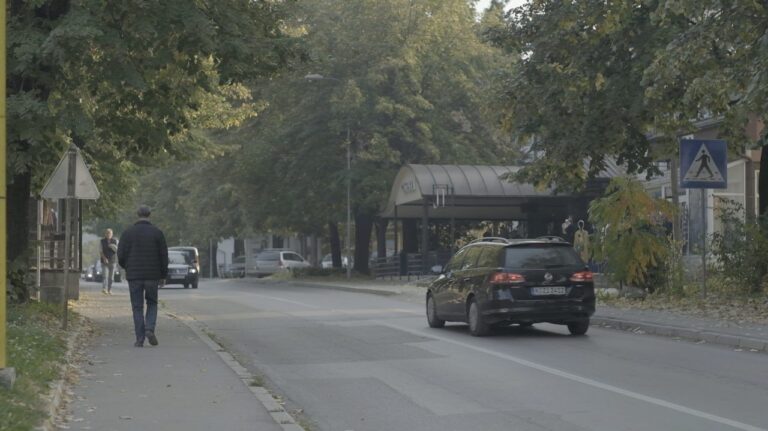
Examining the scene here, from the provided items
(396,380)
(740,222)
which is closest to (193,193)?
(740,222)

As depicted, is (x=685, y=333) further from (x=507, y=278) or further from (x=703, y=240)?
(x=703, y=240)

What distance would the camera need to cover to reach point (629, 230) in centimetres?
2341

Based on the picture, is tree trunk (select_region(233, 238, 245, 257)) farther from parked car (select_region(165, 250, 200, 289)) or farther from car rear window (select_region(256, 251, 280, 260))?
parked car (select_region(165, 250, 200, 289))

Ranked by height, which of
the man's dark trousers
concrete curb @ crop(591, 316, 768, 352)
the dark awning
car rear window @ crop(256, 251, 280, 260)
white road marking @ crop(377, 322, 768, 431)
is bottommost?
white road marking @ crop(377, 322, 768, 431)

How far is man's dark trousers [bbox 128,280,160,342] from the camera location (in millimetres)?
15641

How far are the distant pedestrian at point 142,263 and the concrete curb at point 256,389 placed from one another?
112 centimetres

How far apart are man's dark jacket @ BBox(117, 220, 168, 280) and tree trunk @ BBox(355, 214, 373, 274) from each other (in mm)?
35433

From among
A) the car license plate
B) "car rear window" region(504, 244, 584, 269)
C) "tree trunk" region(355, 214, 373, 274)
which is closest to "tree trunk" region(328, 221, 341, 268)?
"tree trunk" region(355, 214, 373, 274)

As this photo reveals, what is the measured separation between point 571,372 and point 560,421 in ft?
11.5

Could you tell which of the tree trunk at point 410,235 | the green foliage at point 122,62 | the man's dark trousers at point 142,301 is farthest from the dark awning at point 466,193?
the man's dark trousers at point 142,301

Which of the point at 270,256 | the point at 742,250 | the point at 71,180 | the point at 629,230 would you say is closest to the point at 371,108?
the point at 270,256

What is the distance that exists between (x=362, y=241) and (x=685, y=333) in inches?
1409

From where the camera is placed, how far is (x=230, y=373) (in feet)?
42.1

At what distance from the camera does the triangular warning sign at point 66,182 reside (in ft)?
53.7
